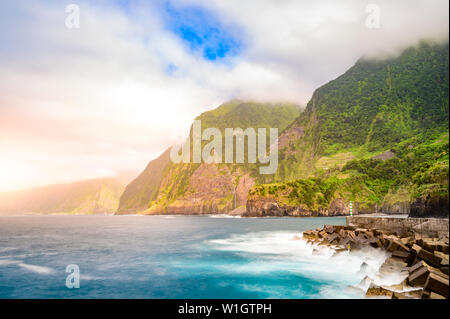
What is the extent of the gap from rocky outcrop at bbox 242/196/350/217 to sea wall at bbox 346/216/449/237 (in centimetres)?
10602

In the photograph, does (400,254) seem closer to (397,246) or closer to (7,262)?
(397,246)

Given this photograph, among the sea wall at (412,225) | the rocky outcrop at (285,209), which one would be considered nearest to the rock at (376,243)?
the sea wall at (412,225)

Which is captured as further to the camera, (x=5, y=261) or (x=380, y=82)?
(x=380, y=82)

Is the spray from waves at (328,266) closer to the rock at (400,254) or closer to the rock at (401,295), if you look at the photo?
the rock at (400,254)

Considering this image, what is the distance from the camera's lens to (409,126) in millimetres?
127312

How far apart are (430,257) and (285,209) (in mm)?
126221

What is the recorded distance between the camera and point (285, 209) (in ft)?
445

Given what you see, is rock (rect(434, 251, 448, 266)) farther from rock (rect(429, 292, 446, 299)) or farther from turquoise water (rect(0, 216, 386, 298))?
turquoise water (rect(0, 216, 386, 298))

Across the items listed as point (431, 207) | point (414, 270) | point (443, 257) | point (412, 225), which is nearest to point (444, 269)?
point (443, 257)

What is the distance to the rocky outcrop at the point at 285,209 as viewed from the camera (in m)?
130

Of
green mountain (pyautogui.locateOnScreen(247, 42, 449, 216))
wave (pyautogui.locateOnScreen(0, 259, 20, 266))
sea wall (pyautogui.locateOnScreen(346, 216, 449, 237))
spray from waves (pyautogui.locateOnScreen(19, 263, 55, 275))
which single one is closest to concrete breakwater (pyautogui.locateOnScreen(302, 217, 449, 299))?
sea wall (pyautogui.locateOnScreen(346, 216, 449, 237))

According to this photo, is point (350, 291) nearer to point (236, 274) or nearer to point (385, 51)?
point (236, 274)

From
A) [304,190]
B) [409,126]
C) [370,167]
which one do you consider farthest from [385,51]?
[304,190]

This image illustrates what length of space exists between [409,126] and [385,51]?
69.5 metres
